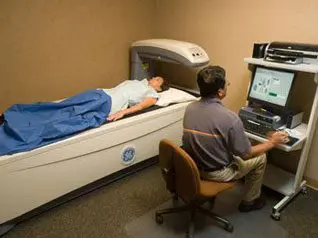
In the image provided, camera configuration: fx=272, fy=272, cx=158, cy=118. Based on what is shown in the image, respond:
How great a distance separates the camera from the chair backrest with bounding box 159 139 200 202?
4.76ft

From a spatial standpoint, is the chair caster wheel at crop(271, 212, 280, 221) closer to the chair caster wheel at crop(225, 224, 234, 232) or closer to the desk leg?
the desk leg

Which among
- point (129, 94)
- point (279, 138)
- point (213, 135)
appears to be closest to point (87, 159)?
point (129, 94)

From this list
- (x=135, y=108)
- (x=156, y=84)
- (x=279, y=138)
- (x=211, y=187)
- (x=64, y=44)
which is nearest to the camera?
(x=211, y=187)

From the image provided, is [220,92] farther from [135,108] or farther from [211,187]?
[135,108]

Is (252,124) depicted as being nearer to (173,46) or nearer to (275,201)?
(275,201)

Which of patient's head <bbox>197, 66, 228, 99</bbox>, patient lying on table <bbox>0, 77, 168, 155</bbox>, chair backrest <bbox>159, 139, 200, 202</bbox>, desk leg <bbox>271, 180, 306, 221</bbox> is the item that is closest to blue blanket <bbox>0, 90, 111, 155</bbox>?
patient lying on table <bbox>0, 77, 168, 155</bbox>

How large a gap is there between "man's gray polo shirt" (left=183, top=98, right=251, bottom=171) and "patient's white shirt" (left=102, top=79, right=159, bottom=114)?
0.84 m

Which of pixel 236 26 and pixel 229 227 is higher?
pixel 236 26

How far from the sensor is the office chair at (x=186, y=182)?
1465mm

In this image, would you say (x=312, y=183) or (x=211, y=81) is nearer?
(x=211, y=81)

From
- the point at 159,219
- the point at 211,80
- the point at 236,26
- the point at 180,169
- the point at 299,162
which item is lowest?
the point at 159,219

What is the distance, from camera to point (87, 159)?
1.97 meters

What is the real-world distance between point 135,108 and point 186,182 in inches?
38.1

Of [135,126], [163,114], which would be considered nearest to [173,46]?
[163,114]
